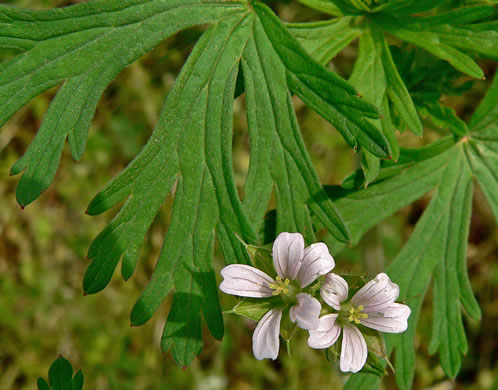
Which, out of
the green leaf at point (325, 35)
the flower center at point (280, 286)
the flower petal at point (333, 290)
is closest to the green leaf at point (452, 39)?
the green leaf at point (325, 35)

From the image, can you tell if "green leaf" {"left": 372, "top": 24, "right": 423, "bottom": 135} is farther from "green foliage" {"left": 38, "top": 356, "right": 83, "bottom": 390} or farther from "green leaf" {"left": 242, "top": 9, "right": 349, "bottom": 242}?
"green foliage" {"left": 38, "top": 356, "right": 83, "bottom": 390}

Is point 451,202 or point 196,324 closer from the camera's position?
point 196,324

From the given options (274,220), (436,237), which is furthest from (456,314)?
(274,220)

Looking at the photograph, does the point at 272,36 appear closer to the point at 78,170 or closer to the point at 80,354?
the point at 78,170

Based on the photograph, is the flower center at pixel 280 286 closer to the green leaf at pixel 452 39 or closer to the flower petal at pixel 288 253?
the flower petal at pixel 288 253

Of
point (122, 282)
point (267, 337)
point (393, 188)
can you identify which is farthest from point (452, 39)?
point (122, 282)

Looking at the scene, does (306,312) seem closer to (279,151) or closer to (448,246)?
(279,151)

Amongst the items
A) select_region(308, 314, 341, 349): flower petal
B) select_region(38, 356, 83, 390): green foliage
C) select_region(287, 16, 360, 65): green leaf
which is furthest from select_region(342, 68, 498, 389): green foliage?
select_region(38, 356, 83, 390): green foliage
